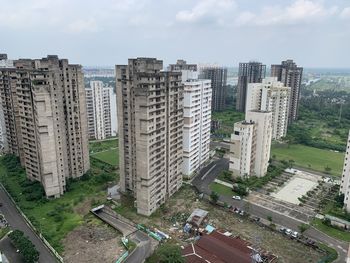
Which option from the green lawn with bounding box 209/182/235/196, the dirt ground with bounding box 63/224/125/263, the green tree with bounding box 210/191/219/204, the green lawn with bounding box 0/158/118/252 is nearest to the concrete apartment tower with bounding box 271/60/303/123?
the green lawn with bounding box 209/182/235/196

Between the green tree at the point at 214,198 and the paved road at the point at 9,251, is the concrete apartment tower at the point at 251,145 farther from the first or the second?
the paved road at the point at 9,251

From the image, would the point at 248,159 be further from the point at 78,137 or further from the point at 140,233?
the point at 78,137

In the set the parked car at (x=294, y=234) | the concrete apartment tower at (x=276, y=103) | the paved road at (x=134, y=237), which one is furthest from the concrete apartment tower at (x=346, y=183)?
the concrete apartment tower at (x=276, y=103)

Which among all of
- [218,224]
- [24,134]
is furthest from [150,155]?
[24,134]

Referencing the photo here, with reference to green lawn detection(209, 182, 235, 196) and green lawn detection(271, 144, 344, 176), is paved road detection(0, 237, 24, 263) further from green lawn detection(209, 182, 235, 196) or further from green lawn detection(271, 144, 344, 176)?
green lawn detection(271, 144, 344, 176)

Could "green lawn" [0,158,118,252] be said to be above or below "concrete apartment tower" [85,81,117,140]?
below

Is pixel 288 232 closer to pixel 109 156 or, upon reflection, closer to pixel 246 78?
pixel 109 156

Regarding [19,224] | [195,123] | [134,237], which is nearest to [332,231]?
[134,237]
